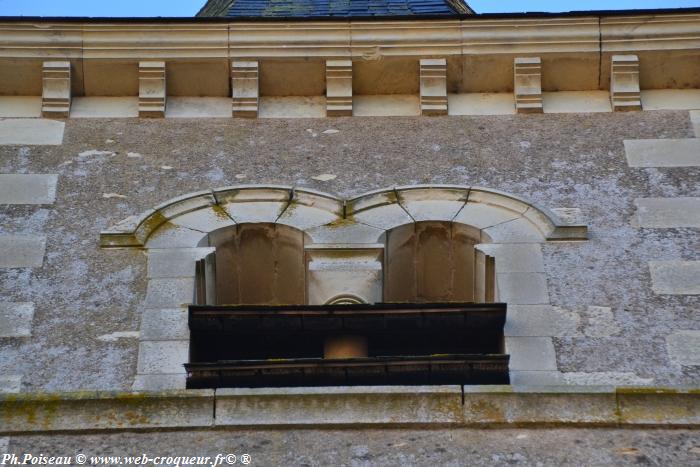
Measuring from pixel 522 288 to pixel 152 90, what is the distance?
3217 millimetres

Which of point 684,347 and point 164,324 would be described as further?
point 164,324

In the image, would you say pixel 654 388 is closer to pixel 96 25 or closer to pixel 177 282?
pixel 177 282

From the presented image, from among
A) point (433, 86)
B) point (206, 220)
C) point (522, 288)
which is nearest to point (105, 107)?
point (206, 220)

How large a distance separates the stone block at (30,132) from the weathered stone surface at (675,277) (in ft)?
12.8

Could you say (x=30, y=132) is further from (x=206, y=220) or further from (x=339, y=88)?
(x=339, y=88)

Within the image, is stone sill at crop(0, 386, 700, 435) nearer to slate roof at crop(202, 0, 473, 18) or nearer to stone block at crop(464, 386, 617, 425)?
stone block at crop(464, 386, 617, 425)

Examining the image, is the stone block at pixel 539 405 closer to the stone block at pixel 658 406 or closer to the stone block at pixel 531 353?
the stone block at pixel 658 406

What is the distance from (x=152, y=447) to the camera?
747 cm

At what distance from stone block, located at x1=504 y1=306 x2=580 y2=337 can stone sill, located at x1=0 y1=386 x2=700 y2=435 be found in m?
0.75

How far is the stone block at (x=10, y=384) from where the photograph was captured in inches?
318

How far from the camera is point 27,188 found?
9.88m

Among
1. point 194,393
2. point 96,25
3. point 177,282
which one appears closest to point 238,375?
point 194,393

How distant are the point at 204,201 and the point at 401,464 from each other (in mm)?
2928

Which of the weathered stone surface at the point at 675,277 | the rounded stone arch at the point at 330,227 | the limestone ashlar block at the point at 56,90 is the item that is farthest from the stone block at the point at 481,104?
the limestone ashlar block at the point at 56,90
